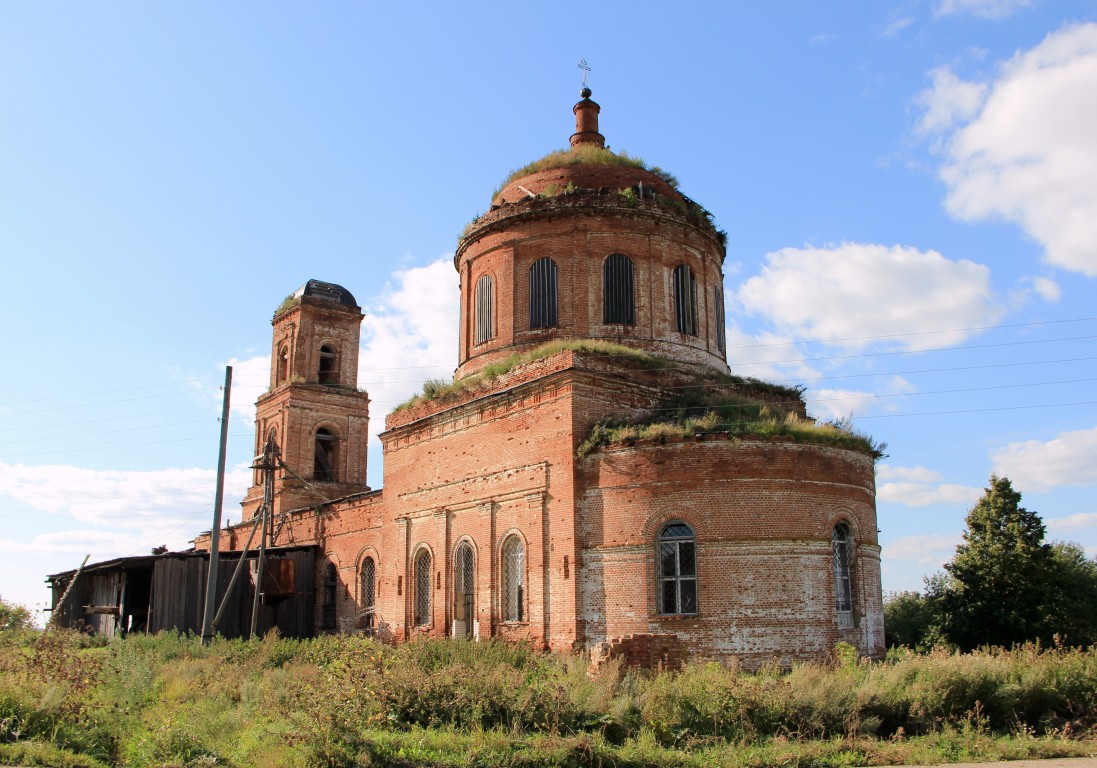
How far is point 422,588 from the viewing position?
880 inches

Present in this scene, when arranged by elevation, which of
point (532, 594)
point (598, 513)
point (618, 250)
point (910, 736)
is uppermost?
point (618, 250)

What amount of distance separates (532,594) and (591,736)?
24.3 ft

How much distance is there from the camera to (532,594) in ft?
60.4

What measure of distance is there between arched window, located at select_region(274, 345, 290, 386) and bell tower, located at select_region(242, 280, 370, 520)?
0.04 m

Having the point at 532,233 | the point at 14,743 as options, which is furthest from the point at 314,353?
the point at 14,743

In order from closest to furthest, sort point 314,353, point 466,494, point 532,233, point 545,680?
point 545,680 → point 466,494 → point 532,233 → point 314,353

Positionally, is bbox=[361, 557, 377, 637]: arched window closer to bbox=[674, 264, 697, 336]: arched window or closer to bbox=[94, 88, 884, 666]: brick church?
bbox=[94, 88, 884, 666]: brick church

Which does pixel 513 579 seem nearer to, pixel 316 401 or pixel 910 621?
pixel 910 621

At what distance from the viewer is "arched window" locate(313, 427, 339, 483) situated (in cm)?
3428

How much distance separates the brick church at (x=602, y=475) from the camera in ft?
55.2

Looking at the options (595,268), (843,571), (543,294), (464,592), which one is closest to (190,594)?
(464,592)

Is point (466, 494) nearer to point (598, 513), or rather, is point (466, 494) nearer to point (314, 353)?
point (598, 513)

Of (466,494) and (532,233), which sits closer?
(466,494)

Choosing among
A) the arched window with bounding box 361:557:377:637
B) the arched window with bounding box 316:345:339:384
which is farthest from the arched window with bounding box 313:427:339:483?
the arched window with bounding box 361:557:377:637
